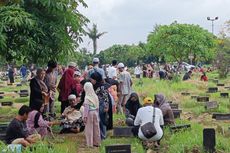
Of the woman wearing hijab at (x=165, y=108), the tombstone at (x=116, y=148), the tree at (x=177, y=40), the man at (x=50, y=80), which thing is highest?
the tree at (x=177, y=40)

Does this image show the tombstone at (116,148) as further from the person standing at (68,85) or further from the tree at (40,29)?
the person standing at (68,85)

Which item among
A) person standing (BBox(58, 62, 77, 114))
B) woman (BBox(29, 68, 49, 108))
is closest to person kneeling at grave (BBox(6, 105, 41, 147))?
woman (BBox(29, 68, 49, 108))

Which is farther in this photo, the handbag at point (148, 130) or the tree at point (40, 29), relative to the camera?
the tree at point (40, 29)

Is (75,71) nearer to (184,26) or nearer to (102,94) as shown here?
(102,94)

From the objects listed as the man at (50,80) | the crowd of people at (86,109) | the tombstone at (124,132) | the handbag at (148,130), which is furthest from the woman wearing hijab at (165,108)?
the man at (50,80)

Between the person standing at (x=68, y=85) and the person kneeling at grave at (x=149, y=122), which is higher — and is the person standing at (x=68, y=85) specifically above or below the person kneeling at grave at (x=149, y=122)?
above

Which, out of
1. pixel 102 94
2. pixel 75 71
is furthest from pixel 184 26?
pixel 102 94

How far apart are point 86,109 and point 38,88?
87.4 inches

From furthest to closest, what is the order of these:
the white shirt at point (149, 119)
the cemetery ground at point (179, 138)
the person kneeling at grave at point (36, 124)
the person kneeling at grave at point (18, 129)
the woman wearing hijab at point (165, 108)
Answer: the woman wearing hijab at point (165, 108)
the person kneeling at grave at point (36, 124)
the white shirt at point (149, 119)
the cemetery ground at point (179, 138)
the person kneeling at grave at point (18, 129)

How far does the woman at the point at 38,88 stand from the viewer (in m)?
11.8

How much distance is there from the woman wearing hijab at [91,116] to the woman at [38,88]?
2.10 meters

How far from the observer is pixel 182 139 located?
32.7 feet

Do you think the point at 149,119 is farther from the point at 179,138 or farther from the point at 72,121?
the point at 72,121

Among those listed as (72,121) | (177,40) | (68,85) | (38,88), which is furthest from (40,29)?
(177,40)
